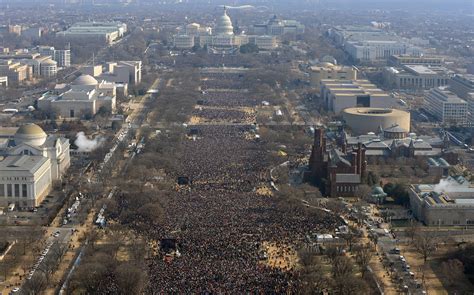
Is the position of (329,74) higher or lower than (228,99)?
higher

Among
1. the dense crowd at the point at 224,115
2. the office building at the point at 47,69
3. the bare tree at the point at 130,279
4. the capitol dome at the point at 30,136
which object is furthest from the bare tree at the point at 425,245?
the office building at the point at 47,69

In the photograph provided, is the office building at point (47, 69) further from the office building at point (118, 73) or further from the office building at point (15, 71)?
the office building at point (118, 73)

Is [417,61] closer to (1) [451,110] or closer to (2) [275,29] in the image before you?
(1) [451,110]

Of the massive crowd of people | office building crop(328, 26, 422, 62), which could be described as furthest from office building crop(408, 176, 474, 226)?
office building crop(328, 26, 422, 62)

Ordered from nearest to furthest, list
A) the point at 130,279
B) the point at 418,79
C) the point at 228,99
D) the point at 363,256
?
the point at 130,279 → the point at 363,256 → the point at 228,99 → the point at 418,79

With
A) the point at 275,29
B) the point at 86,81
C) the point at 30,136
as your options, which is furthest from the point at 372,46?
the point at 30,136

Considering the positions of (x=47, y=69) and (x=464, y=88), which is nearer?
(x=464, y=88)

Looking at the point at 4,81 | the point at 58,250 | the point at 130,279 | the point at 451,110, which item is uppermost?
the point at 4,81
